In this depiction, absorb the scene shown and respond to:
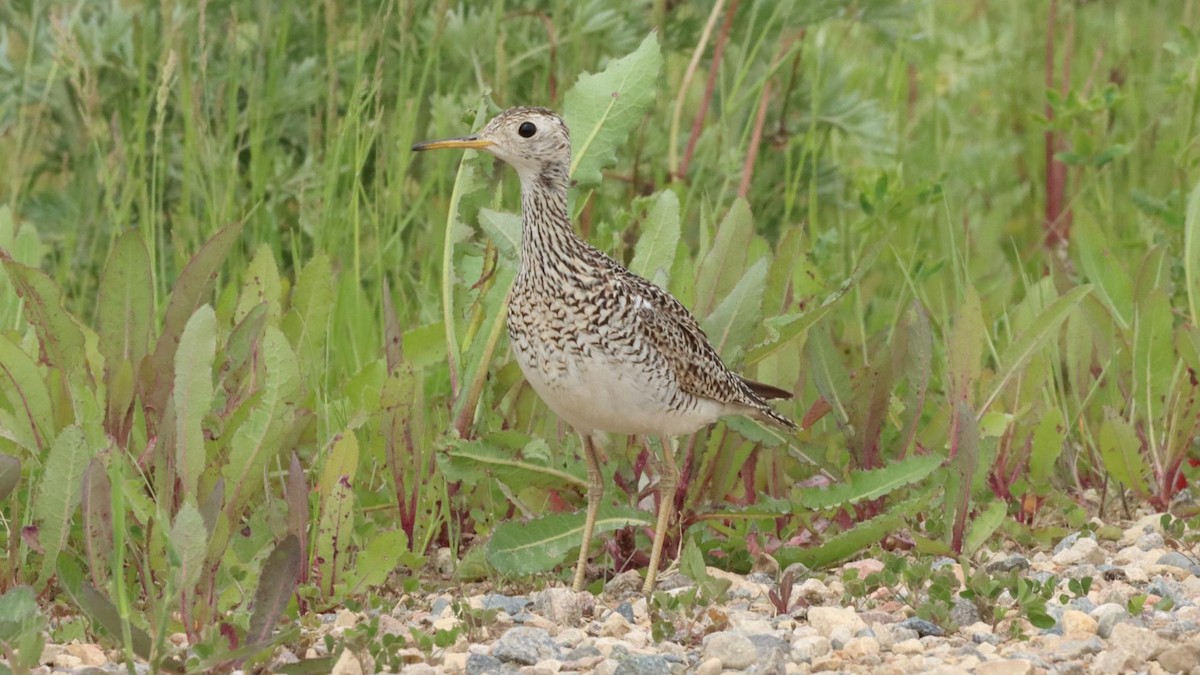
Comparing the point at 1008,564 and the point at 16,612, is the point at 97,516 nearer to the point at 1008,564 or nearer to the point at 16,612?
the point at 16,612

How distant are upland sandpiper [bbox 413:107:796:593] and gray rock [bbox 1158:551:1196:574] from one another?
3.42 feet

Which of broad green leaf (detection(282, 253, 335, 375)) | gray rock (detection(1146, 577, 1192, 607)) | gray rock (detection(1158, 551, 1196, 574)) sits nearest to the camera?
gray rock (detection(1146, 577, 1192, 607))

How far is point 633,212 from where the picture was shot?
5.15m

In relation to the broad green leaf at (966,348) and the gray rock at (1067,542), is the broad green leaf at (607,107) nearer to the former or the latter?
the broad green leaf at (966,348)

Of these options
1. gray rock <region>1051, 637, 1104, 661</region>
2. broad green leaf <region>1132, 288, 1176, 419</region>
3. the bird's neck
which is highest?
the bird's neck

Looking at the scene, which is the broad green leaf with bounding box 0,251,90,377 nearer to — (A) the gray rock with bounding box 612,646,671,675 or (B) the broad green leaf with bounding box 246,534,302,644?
(B) the broad green leaf with bounding box 246,534,302,644

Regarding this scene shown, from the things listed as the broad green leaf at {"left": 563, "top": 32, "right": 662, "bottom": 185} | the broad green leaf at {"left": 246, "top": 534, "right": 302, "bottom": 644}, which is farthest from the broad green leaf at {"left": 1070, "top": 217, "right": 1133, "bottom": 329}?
the broad green leaf at {"left": 246, "top": 534, "right": 302, "bottom": 644}

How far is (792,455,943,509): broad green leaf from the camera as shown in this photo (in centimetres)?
425

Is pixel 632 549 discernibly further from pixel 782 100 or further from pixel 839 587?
pixel 782 100

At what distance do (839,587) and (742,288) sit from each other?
950mm

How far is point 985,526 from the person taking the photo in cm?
424

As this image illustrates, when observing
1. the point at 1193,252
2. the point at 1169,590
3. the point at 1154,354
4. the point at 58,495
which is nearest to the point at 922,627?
the point at 1169,590

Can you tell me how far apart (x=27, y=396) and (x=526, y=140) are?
1489 mm

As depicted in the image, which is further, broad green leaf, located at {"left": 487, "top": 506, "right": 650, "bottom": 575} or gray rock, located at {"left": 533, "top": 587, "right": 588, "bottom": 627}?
broad green leaf, located at {"left": 487, "top": 506, "right": 650, "bottom": 575}
